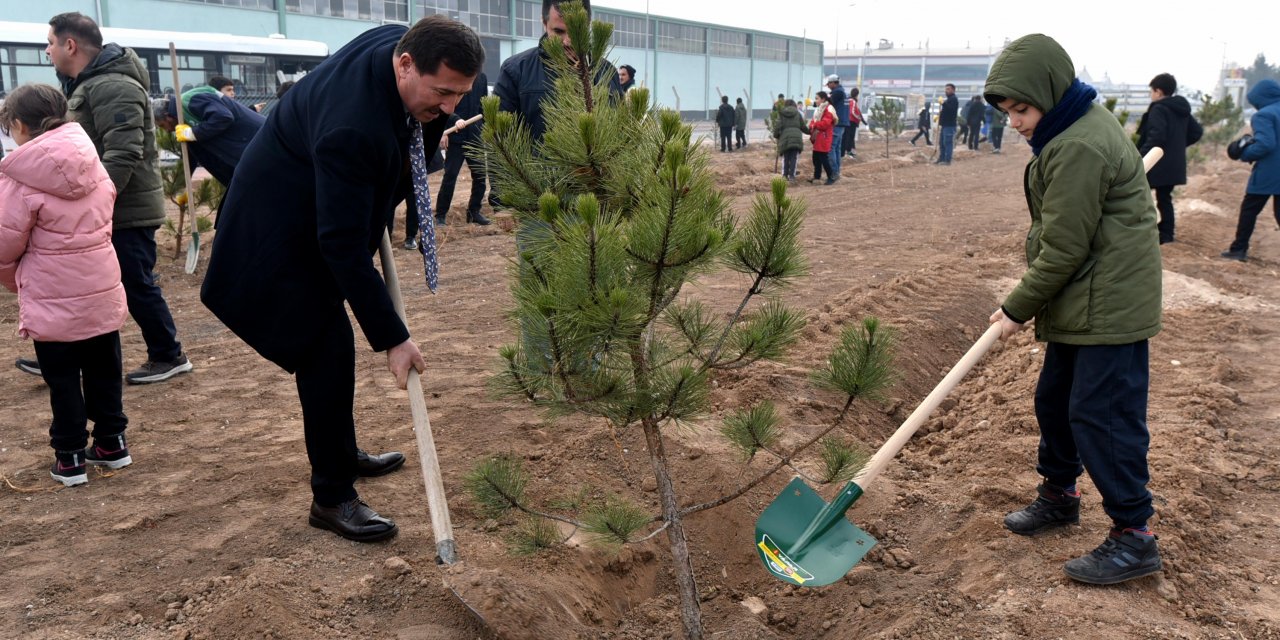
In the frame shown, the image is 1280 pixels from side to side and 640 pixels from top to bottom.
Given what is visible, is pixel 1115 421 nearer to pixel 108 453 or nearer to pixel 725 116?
pixel 108 453

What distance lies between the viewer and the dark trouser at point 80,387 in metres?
3.53

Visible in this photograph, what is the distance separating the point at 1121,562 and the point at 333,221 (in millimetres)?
2484

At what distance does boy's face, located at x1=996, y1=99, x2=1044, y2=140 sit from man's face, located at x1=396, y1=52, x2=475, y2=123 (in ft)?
5.15

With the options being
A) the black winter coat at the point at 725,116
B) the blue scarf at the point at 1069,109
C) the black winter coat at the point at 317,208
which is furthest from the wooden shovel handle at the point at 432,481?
the black winter coat at the point at 725,116

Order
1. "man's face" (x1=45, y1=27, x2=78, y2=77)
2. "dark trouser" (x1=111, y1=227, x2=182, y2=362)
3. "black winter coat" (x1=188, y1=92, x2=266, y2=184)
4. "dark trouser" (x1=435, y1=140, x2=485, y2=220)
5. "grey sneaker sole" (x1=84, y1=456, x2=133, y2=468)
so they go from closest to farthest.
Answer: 1. "grey sneaker sole" (x1=84, y1=456, x2=133, y2=468)
2. "man's face" (x1=45, y1=27, x2=78, y2=77)
3. "dark trouser" (x1=111, y1=227, x2=182, y2=362)
4. "black winter coat" (x1=188, y1=92, x2=266, y2=184)
5. "dark trouser" (x1=435, y1=140, x2=485, y2=220)

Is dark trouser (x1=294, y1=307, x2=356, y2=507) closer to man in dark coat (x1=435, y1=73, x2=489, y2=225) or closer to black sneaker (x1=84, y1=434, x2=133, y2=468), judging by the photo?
black sneaker (x1=84, y1=434, x2=133, y2=468)

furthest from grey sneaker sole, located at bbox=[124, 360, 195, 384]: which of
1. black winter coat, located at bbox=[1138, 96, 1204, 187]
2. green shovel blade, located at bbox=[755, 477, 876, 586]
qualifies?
black winter coat, located at bbox=[1138, 96, 1204, 187]

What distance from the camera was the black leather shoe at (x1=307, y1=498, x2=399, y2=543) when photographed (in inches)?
122

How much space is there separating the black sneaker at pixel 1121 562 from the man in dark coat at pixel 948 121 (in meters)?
17.2

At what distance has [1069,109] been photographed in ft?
8.83

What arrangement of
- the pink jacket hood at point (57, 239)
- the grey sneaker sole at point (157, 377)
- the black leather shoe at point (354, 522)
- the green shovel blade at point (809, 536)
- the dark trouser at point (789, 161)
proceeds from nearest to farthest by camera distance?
the green shovel blade at point (809, 536)
the black leather shoe at point (354, 522)
the pink jacket hood at point (57, 239)
the grey sneaker sole at point (157, 377)
the dark trouser at point (789, 161)

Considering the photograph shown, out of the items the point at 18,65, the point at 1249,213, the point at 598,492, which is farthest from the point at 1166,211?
the point at 18,65

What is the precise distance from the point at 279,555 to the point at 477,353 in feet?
8.13

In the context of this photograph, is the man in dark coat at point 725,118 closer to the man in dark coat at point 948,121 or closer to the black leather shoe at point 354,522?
the man in dark coat at point 948,121
